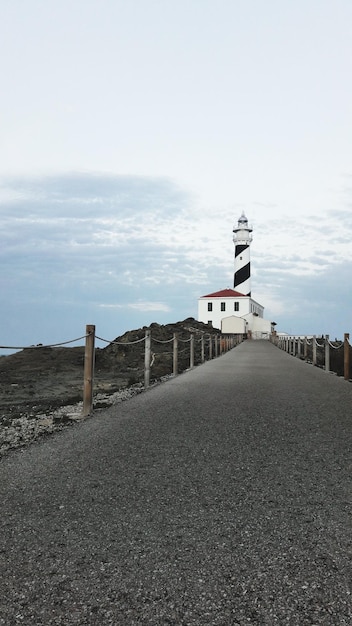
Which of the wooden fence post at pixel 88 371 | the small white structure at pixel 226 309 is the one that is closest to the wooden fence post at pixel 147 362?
the wooden fence post at pixel 88 371

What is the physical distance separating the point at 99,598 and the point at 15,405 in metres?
8.50

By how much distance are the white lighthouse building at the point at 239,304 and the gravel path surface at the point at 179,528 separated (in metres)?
54.8

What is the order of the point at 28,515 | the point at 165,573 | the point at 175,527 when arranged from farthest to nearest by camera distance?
the point at 28,515, the point at 175,527, the point at 165,573

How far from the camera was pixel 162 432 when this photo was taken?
17.5ft

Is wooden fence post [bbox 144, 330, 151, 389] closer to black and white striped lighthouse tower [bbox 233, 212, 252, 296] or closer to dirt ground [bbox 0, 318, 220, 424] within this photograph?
dirt ground [bbox 0, 318, 220, 424]

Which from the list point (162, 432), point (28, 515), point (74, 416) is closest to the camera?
point (28, 515)

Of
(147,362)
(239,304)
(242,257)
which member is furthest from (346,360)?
(242,257)

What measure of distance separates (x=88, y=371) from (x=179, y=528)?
4544mm

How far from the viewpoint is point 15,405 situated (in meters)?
9.98

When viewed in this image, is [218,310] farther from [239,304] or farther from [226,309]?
[239,304]

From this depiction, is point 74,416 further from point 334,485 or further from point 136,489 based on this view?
point 334,485

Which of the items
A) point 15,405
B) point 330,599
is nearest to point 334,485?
point 330,599

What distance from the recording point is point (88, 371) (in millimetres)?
7074

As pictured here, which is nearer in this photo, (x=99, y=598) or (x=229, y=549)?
(x=99, y=598)
